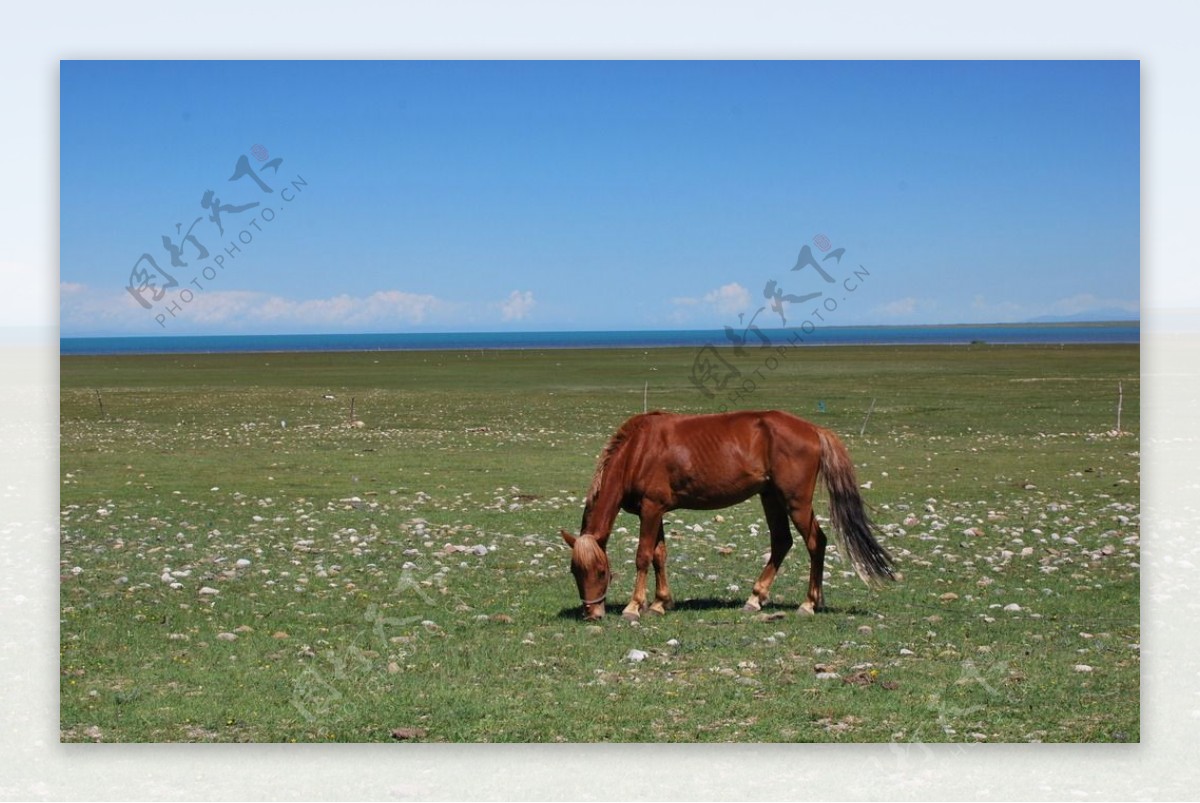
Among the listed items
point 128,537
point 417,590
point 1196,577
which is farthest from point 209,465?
point 1196,577

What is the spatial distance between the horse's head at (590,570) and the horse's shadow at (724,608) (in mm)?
354

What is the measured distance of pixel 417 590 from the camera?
47.5 ft

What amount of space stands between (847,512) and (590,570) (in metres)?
2.81

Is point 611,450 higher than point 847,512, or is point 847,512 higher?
point 611,450

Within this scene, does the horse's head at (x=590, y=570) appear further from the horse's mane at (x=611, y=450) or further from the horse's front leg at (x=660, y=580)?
the horse's front leg at (x=660, y=580)

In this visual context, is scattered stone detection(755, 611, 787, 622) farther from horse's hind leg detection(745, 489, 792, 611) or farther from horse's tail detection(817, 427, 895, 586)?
horse's tail detection(817, 427, 895, 586)

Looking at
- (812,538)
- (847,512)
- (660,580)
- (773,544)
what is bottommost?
(660,580)

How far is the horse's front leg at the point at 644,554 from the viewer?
13.0m

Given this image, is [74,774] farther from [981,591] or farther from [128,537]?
[981,591]

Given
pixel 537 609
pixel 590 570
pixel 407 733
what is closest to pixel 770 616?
pixel 590 570

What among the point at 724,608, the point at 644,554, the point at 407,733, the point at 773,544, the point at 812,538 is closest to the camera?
the point at 407,733

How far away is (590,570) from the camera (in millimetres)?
12594

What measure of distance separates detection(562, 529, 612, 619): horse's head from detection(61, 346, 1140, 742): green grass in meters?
0.23

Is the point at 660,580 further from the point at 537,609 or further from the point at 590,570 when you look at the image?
the point at 537,609
